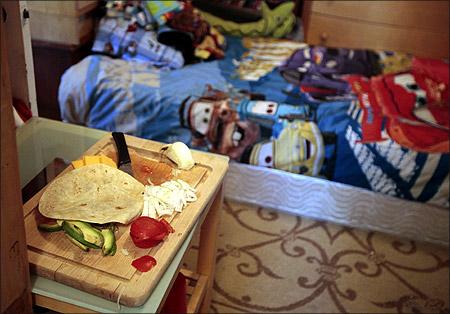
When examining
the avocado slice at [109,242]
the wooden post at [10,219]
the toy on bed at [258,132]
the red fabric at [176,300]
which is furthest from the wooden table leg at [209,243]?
the toy on bed at [258,132]

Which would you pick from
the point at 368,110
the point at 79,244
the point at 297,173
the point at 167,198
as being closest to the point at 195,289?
the point at 167,198

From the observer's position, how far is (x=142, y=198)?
105cm

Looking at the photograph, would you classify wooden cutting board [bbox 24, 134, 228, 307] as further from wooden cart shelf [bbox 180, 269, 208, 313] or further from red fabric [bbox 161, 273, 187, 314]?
wooden cart shelf [bbox 180, 269, 208, 313]

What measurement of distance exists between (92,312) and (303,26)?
9.37ft

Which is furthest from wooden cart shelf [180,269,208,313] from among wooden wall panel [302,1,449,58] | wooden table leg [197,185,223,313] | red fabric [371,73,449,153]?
wooden wall panel [302,1,449,58]

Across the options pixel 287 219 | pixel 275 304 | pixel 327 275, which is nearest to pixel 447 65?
pixel 287 219

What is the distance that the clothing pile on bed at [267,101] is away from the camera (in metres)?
2.11

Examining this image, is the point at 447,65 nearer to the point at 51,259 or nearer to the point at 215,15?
the point at 215,15

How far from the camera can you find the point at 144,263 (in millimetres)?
909

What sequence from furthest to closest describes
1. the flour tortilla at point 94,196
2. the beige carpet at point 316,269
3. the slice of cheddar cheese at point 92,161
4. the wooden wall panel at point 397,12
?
the wooden wall panel at point 397,12 → the beige carpet at point 316,269 → the slice of cheddar cheese at point 92,161 → the flour tortilla at point 94,196

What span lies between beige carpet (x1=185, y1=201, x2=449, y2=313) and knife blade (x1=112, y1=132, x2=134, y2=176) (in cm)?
79

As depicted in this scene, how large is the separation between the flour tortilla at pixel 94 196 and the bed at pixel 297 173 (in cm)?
117

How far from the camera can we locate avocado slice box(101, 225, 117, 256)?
3.01 feet

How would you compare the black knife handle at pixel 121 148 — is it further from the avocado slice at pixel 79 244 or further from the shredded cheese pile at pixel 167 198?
the avocado slice at pixel 79 244
